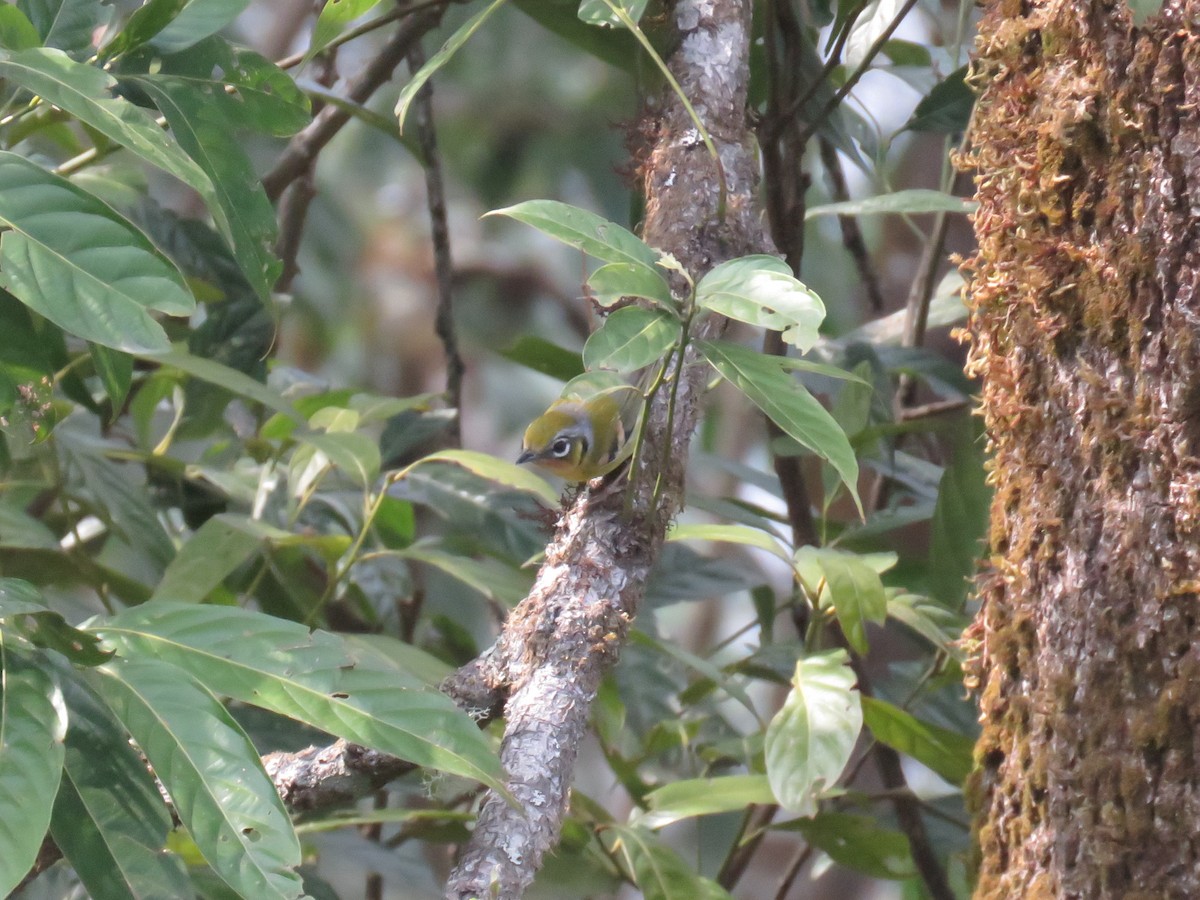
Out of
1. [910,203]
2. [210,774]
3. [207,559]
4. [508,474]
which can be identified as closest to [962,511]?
[910,203]

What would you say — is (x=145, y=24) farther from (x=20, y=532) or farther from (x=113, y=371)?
(x=20, y=532)

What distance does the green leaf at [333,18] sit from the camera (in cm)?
117

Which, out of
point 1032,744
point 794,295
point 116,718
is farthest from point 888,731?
point 116,718

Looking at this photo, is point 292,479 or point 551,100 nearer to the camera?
point 292,479

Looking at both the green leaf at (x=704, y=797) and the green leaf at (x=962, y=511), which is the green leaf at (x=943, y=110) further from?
the green leaf at (x=704, y=797)

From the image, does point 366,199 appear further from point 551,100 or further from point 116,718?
point 116,718

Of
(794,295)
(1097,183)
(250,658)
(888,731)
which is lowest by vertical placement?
(888,731)

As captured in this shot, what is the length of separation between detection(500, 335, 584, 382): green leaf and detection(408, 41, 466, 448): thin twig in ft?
1.09

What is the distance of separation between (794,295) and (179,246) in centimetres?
140

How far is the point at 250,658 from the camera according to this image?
2.97 ft

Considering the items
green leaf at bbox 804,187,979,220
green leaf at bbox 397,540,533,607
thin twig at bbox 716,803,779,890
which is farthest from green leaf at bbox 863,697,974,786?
green leaf at bbox 804,187,979,220

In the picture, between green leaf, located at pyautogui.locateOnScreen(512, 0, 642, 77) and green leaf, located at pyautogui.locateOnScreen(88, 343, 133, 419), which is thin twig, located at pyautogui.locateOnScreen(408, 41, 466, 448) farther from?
green leaf, located at pyautogui.locateOnScreen(88, 343, 133, 419)

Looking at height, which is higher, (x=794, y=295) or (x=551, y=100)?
(x=551, y=100)

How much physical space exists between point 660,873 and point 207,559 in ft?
2.33
